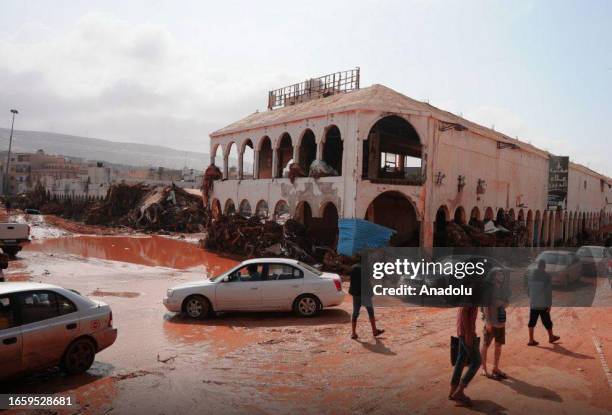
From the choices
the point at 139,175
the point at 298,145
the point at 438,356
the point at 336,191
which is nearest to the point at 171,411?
the point at 438,356

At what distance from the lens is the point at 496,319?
23.5ft

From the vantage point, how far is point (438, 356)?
26.9 feet

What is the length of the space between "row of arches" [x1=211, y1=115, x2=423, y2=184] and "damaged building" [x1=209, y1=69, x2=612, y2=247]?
0.18 ft

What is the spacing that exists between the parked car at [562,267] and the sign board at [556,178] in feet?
68.1

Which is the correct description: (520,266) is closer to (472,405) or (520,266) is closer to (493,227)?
(493,227)

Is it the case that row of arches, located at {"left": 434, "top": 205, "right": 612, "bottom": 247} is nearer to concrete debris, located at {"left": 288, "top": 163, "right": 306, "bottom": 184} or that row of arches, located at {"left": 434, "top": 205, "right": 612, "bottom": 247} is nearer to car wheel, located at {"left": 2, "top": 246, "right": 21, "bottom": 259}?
concrete debris, located at {"left": 288, "top": 163, "right": 306, "bottom": 184}

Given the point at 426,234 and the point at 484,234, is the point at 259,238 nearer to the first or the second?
the point at 426,234

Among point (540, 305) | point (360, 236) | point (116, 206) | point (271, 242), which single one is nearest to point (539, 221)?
point (360, 236)

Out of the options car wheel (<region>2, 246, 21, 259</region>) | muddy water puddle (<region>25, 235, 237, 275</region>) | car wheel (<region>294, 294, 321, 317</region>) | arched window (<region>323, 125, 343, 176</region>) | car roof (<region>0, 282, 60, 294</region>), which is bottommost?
muddy water puddle (<region>25, 235, 237, 275</region>)

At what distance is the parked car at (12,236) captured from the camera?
21.2 m

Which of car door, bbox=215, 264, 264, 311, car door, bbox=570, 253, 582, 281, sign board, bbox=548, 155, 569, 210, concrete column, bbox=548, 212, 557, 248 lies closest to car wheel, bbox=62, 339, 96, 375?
car door, bbox=215, 264, 264, 311

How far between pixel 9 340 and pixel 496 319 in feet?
22.4

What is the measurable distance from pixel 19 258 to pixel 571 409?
73.8 ft

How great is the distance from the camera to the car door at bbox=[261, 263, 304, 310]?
457 inches
